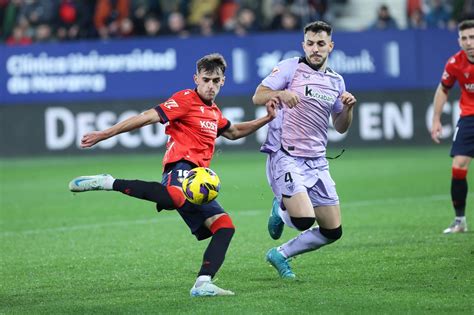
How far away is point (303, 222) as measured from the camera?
9.27 meters

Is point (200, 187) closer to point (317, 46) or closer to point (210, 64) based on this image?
point (210, 64)

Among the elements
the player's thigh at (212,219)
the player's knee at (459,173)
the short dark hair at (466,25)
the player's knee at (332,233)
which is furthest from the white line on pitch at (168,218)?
the player's thigh at (212,219)

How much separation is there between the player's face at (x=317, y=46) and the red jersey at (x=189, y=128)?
107 centimetres

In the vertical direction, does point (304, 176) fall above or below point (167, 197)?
below

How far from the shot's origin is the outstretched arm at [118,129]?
848 centimetres

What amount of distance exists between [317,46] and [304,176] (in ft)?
3.70

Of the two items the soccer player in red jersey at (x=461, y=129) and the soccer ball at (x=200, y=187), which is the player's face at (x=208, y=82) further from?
the soccer player in red jersey at (x=461, y=129)

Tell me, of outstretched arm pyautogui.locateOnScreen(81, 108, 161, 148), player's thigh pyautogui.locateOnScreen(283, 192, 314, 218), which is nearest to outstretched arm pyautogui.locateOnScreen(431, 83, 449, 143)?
Answer: player's thigh pyautogui.locateOnScreen(283, 192, 314, 218)

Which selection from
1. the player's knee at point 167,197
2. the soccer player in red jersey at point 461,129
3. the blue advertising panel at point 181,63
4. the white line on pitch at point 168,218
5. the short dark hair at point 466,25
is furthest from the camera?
the blue advertising panel at point 181,63

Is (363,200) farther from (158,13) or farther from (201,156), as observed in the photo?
(158,13)

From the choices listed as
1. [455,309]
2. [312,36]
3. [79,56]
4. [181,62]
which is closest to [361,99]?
[181,62]

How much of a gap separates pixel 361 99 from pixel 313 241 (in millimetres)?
13836

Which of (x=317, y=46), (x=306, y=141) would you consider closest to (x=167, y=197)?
(x=306, y=141)

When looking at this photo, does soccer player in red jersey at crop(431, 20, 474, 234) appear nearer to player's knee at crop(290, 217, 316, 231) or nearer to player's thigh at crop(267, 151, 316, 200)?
player's thigh at crop(267, 151, 316, 200)
